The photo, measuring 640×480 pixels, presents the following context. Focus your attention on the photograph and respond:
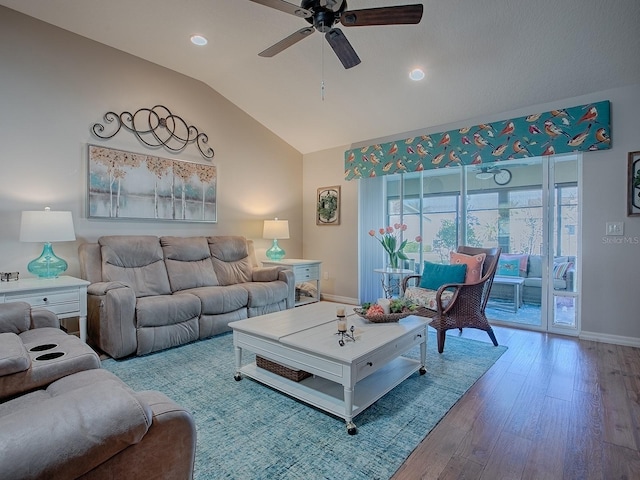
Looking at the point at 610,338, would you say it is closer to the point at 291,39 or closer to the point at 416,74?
the point at 416,74

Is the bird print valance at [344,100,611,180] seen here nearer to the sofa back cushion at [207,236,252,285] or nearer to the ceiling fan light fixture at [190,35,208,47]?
the sofa back cushion at [207,236,252,285]

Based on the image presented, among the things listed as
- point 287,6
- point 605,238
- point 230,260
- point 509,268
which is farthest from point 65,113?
point 605,238

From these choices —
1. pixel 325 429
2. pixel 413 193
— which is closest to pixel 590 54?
pixel 413 193

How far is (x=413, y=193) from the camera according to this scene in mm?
4801

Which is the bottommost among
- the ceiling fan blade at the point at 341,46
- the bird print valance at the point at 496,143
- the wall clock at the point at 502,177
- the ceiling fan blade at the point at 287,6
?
the wall clock at the point at 502,177

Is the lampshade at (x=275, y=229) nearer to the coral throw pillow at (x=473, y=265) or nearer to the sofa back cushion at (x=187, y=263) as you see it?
the sofa back cushion at (x=187, y=263)

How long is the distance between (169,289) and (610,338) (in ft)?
14.7

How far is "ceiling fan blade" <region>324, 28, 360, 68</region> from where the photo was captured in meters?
2.29

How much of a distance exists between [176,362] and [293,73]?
3.22m

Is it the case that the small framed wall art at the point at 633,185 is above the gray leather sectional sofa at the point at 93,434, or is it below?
above

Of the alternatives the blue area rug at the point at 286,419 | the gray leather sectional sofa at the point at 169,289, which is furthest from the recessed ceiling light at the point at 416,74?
the blue area rug at the point at 286,419

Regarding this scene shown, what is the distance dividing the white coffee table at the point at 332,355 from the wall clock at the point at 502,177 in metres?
2.33

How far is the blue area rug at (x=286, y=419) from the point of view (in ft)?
5.27

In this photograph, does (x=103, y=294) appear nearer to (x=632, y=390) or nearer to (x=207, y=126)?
(x=207, y=126)
